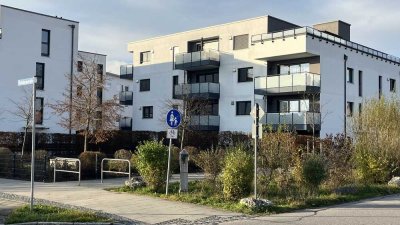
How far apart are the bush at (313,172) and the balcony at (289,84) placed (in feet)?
60.2

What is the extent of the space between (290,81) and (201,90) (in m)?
8.13

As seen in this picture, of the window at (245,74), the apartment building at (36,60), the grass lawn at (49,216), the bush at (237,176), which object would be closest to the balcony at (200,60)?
the window at (245,74)

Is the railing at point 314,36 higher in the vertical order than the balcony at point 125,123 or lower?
higher

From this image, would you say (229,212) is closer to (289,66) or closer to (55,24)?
(289,66)

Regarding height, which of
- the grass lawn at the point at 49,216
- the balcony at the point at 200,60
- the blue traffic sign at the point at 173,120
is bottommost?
the grass lawn at the point at 49,216

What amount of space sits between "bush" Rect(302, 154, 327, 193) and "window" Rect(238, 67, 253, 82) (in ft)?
76.1

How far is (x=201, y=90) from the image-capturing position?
39.6 metres

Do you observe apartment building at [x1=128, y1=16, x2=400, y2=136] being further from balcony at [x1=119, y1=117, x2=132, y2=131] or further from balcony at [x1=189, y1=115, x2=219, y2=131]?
balcony at [x1=119, y1=117, x2=132, y2=131]

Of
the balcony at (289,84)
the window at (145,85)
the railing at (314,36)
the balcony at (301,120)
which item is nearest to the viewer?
the balcony at (301,120)

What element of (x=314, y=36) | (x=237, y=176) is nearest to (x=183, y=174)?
(x=237, y=176)

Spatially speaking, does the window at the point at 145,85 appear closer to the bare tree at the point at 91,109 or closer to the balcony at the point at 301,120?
the balcony at the point at 301,120

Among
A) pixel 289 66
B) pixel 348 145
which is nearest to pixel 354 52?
pixel 289 66

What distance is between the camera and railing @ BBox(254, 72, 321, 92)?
3328 cm

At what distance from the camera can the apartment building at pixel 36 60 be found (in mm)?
37312
